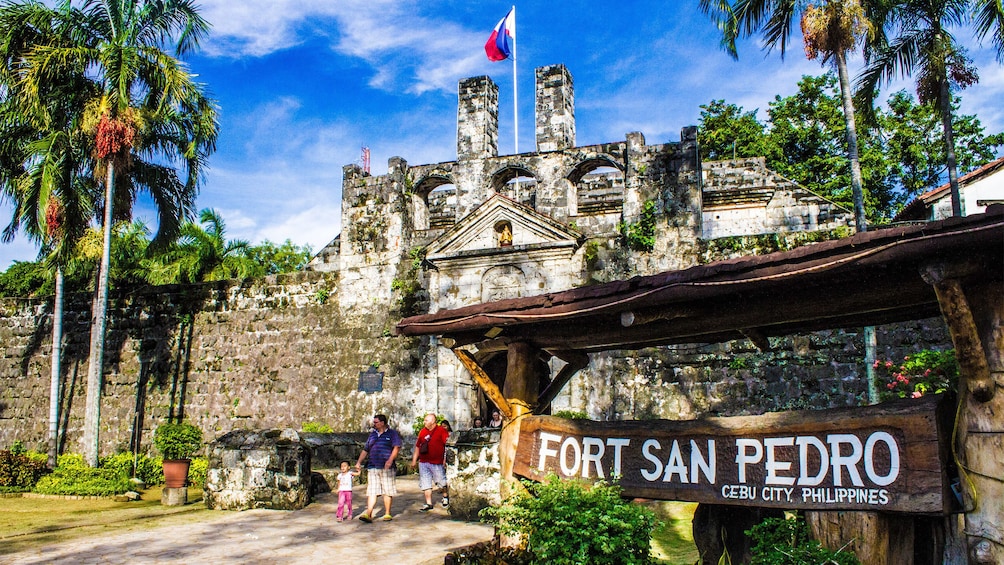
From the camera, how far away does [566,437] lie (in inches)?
254

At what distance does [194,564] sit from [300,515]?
2.92 meters

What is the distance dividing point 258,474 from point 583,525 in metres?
6.70

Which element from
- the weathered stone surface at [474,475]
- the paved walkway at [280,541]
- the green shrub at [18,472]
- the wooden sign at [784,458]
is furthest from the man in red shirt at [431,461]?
the green shrub at [18,472]

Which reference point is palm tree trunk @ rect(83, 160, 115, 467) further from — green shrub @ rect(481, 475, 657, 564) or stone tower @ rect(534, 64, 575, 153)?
green shrub @ rect(481, 475, 657, 564)

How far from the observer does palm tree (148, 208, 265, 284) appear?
84.8 ft

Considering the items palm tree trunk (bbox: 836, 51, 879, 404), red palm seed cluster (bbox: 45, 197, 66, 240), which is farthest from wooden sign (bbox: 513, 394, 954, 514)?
red palm seed cluster (bbox: 45, 197, 66, 240)

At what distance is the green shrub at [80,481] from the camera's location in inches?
546

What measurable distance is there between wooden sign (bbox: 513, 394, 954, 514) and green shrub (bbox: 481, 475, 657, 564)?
0.82 ft

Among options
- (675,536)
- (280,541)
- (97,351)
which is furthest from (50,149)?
(675,536)

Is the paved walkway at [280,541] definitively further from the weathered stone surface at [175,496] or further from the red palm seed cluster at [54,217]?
the red palm seed cluster at [54,217]

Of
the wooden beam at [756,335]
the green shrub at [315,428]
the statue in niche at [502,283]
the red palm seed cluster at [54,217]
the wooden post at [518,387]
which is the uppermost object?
the red palm seed cluster at [54,217]

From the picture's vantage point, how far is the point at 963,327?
4508 mm

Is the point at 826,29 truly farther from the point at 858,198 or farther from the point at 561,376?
the point at 561,376

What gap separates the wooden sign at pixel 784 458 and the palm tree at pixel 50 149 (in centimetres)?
1358
